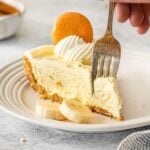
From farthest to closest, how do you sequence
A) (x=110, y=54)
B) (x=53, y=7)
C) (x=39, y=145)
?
(x=53, y=7) < (x=110, y=54) < (x=39, y=145)

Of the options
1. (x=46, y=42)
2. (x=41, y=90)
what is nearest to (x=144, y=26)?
(x=41, y=90)

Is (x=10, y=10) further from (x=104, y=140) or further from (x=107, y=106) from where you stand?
(x=104, y=140)

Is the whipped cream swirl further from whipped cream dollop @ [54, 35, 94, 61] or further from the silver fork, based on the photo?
the silver fork

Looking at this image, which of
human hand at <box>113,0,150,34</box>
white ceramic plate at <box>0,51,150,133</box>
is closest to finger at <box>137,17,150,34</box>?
human hand at <box>113,0,150,34</box>

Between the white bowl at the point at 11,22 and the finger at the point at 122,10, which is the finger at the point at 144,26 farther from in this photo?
the white bowl at the point at 11,22

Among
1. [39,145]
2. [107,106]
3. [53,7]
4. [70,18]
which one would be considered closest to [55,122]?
[39,145]

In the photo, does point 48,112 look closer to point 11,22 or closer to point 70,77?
point 70,77
